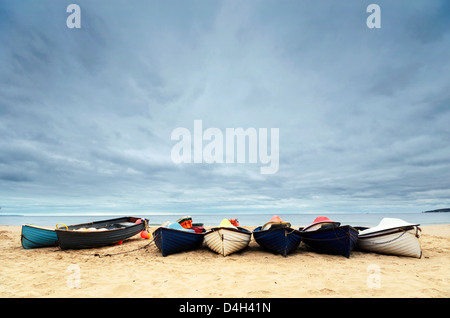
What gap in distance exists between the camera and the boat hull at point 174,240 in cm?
939

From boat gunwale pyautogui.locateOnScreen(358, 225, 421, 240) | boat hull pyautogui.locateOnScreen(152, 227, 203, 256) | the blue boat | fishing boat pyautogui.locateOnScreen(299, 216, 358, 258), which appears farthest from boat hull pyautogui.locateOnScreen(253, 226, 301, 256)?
the blue boat

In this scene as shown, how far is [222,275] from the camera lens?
6645 millimetres

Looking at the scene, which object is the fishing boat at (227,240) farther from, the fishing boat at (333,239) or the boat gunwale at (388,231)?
the boat gunwale at (388,231)

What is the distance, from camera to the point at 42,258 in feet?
29.9

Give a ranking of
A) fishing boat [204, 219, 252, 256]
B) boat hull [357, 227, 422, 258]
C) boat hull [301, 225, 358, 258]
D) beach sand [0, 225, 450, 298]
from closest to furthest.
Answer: beach sand [0, 225, 450, 298] → boat hull [301, 225, 358, 258] → boat hull [357, 227, 422, 258] → fishing boat [204, 219, 252, 256]

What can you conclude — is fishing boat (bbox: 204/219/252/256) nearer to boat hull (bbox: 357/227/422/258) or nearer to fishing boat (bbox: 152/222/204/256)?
fishing boat (bbox: 152/222/204/256)

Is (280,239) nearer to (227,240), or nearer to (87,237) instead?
(227,240)

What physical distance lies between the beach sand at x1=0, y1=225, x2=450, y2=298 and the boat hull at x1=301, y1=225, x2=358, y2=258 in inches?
12.7

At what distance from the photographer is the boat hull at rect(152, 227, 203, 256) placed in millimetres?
9391

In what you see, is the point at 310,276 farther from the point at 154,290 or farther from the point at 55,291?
the point at 55,291

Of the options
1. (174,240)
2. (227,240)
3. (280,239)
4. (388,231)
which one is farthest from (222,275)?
(388,231)

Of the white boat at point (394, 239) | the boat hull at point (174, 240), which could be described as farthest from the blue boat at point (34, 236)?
the white boat at point (394, 239)
